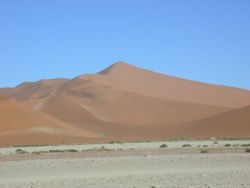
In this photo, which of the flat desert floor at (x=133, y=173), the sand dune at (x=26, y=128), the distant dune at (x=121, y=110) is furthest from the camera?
the distant dune at (x=121, y=110)

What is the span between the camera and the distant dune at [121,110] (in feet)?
229

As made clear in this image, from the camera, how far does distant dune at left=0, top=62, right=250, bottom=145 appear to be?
6988cm

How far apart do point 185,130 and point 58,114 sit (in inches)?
1150

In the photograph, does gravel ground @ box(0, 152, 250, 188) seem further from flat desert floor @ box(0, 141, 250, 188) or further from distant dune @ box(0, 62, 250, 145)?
distant dune @ box(0, 62, 250, 145)

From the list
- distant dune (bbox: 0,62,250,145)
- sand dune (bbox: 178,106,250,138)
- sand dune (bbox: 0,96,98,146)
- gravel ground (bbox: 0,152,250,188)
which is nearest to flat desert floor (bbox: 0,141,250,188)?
gravel ground (bbox: 0,152,250,188)

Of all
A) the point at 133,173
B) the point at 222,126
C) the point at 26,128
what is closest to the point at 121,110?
the point at 222,126

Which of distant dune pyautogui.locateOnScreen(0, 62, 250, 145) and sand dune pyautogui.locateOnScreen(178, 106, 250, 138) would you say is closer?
distant dune pyautogui.locateOnScreen(0, 62, 250, 145)

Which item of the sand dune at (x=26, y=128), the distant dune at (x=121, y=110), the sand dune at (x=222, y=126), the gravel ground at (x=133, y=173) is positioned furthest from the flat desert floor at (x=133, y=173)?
the sand dune at (x=222, y=126)

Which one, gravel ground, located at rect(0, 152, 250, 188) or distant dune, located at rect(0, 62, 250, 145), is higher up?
distant dune, located at rect(0, 62, 250, 145)

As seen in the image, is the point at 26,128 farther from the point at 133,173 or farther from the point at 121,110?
the point at 133,173

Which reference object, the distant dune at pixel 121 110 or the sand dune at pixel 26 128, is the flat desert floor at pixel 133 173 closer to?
the distant dune at pixel 121 110

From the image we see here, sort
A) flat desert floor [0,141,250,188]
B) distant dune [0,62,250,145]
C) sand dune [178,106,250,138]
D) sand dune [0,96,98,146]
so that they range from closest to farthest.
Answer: flat desert floor [0,141,250,188] → sand dune [0,96,98,146] → distant dune [0,62,250,145] → sand dune [178,106,250,138]

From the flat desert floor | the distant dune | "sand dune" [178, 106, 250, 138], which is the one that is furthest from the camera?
"sand dune" [178, 106, 250, 138]

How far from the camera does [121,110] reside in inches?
4168
